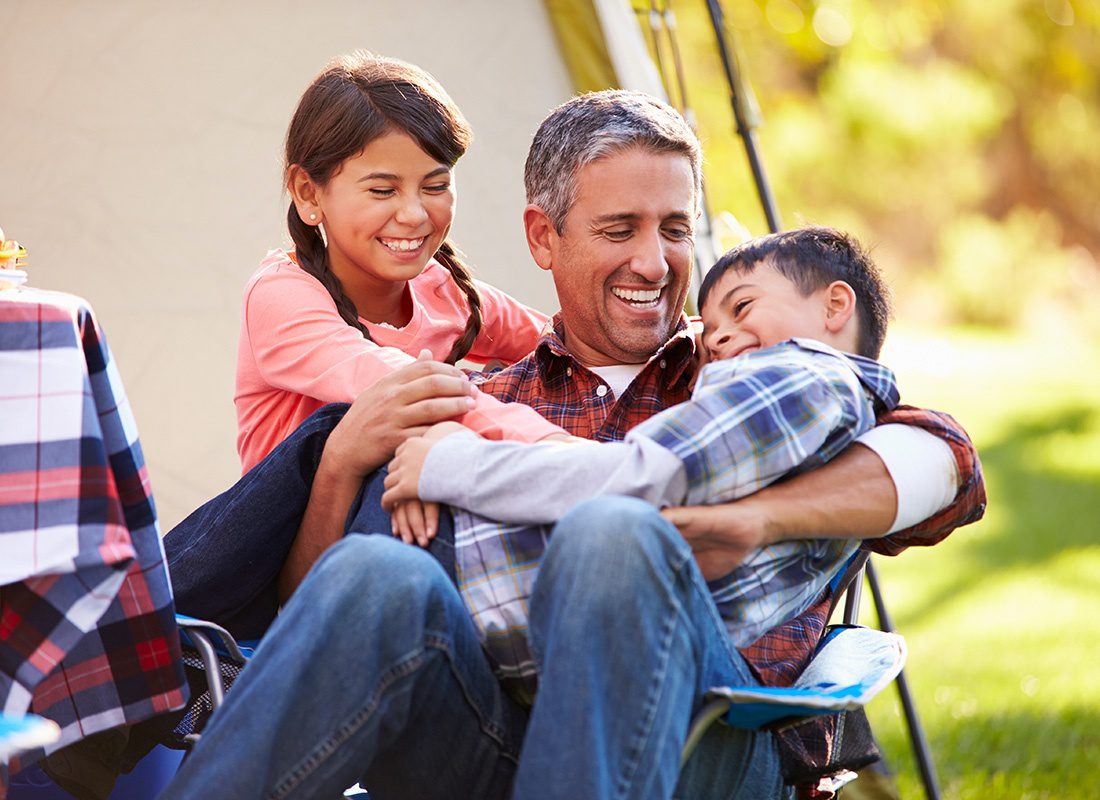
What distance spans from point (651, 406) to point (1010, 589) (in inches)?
167

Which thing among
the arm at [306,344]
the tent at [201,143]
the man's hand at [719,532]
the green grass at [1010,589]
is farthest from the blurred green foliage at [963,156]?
the man's hand at [719,532]

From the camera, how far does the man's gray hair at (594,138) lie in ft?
7.50

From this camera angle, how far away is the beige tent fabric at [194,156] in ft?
10.9

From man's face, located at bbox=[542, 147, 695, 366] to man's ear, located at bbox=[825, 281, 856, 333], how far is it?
404 mm

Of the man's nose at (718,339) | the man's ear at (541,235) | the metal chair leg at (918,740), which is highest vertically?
the man's ear at (541,235)

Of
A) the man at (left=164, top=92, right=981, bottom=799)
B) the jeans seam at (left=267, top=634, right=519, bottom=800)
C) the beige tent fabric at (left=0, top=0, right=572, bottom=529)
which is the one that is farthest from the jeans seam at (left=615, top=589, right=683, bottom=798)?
the beige tent fabric at (left=0, top=0, right=572, bottom=529)

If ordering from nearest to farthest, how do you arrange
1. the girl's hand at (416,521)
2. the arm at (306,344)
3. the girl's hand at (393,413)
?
the girl's hand at (416,521) < the girl's hand at (393,413) < the arm at (306,344)

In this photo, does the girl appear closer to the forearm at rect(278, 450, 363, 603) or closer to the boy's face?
the forearm at rect(278, 450, 363, 603)

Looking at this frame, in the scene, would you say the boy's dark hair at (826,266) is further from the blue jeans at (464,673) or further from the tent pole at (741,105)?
the tent pole at (741,105)

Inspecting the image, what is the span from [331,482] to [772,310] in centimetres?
69

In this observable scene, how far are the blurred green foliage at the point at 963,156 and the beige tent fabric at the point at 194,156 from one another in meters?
7.54

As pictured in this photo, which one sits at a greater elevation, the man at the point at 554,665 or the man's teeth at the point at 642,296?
the man's teeth at the point at 642,296

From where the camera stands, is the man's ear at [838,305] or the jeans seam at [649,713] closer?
the jeans seam at [649,713]

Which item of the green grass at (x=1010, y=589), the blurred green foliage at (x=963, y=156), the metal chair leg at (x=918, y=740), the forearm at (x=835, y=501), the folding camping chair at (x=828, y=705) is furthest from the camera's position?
the blurred green foliage at (x=963, y=156)
